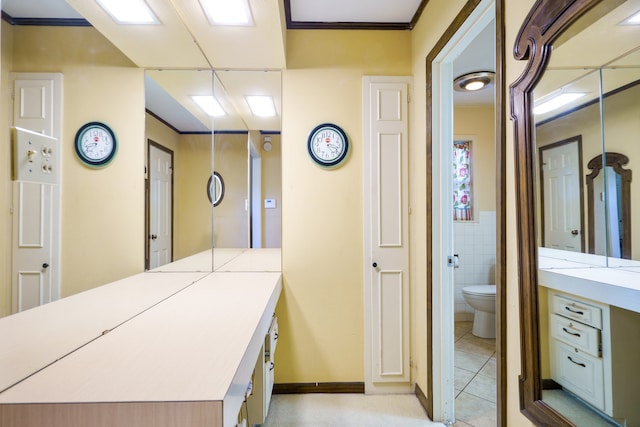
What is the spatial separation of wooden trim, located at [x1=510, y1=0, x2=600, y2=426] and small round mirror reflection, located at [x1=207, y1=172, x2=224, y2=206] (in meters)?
1.54

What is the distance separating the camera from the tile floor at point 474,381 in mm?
1845

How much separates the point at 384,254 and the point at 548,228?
1.24 metres

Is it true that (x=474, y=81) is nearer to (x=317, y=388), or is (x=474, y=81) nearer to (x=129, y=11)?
(x=129, y=11)

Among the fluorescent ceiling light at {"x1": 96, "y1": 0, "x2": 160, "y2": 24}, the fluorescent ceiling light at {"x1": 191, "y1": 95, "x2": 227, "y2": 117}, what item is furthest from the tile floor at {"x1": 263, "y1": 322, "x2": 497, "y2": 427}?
the fluorescent ceiling light at {"x1": 96, "y1": 0, "x2": 160, "y2": 24}

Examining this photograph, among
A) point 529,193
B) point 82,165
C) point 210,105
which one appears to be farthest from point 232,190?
point 529,193

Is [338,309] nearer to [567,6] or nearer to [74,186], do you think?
[74,186]

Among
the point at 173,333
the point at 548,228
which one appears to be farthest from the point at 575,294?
the point at 173,333

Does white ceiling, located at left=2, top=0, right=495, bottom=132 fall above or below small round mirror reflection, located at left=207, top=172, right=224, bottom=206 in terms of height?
above

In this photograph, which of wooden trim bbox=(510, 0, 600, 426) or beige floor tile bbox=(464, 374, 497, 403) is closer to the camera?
wooden trim bbox=(510, 0, 600, 426)

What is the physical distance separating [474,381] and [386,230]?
1.39m

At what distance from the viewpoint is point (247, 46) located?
179cm

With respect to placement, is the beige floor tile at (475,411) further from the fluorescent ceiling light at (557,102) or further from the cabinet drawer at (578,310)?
the fluorescent ceiling light at (557,102)

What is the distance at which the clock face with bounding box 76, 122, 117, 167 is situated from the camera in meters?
0.74

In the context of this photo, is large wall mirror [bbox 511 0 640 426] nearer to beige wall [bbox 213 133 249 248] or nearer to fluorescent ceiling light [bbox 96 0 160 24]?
fluorescent ceiling light [bbox 96 0 160 24]
